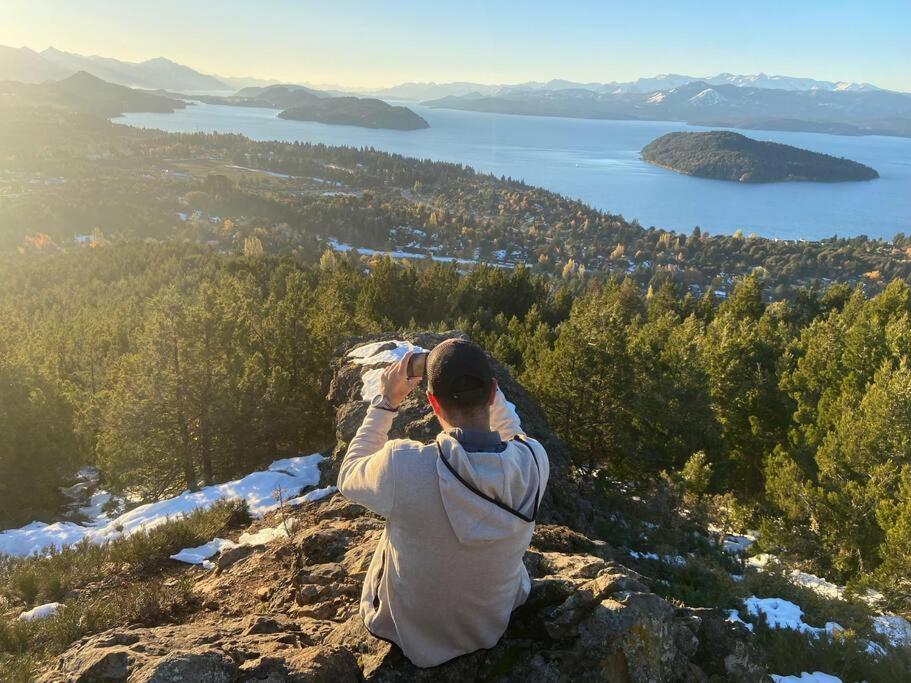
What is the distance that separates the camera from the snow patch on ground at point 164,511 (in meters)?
9.18

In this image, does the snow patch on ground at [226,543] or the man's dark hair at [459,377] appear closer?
the man's dark hair at [459,377]

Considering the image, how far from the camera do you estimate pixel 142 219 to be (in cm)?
12912

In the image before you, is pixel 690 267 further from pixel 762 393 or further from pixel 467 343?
pixel 467 343

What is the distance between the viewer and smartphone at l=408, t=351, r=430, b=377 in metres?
3.26

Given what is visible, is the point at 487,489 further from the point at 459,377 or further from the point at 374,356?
the point at 374,356

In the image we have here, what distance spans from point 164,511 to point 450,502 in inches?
366

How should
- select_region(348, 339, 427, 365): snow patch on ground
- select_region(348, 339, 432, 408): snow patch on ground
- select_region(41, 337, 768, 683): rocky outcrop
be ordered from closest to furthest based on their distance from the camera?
select_region(41, 337, 768, 683): rocky outcrop → select_region(348, 339, 432, 408): snow patch on ground → select_region(348, 339, 427, 365): snow patch on ground

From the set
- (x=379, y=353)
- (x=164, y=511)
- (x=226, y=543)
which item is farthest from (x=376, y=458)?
(x=379, y=353)

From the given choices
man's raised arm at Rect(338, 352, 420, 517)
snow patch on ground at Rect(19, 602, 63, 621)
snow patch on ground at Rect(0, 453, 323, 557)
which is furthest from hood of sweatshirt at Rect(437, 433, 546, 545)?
snow patch on ground at Rect(0, 453, 323, 557)

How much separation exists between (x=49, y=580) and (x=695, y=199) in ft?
686

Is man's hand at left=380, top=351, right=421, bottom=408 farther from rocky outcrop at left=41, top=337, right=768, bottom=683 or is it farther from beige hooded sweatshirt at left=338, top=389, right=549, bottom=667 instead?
rocky outcrop at left=41, top=337, right=768, bottom=683

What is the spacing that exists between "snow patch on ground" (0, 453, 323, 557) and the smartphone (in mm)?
7170

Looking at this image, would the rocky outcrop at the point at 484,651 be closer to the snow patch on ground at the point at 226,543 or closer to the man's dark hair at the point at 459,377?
the man's dark hair at the point at 459,377

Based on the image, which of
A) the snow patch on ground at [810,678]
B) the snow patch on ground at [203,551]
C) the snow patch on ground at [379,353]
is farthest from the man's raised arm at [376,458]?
the snow patch on ground at [379,353]
